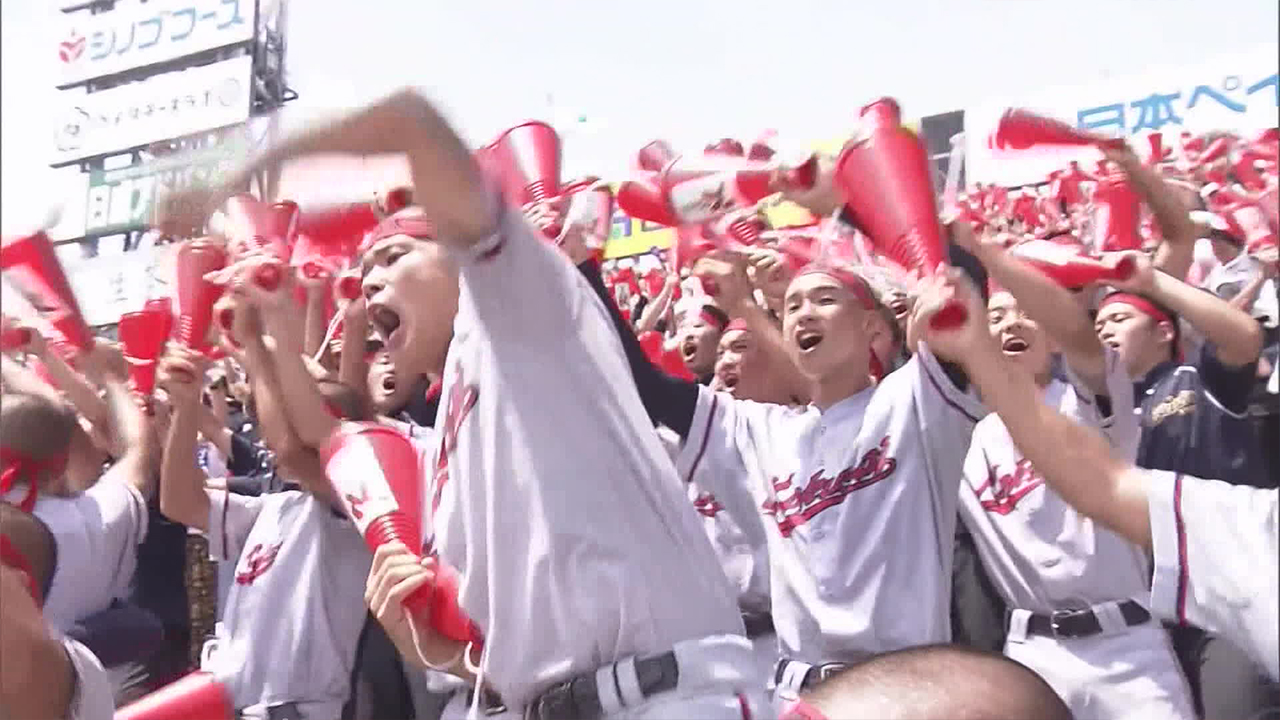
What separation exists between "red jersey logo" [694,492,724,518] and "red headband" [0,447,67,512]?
1.30m

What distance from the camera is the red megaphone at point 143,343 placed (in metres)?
3.21

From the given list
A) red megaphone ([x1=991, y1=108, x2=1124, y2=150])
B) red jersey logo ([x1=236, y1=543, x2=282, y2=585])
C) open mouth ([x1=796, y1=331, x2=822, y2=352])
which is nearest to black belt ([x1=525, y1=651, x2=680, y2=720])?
open mouth ([x1=796, y1=331, x2=822, y2=352])

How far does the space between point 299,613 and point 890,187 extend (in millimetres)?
1451

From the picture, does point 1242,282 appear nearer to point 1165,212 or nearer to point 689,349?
point 1165,212

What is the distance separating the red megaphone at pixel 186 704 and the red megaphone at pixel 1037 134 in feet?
5.10

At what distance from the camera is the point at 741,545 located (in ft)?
9.43

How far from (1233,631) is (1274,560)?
0.08 meters

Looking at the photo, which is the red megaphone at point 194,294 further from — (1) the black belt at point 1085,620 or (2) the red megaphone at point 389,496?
(1) the black belt at point 1085,620

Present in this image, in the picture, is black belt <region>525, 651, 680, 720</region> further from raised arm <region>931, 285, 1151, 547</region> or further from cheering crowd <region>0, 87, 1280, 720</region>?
raised arm <region>931, 285, 1151, 547</region>

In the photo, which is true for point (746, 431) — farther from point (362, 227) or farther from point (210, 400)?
point (210, 400)

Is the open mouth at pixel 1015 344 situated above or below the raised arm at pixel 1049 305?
below

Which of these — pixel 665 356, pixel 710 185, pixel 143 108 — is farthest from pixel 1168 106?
pixel 143 108

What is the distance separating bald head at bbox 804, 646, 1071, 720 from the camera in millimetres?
954

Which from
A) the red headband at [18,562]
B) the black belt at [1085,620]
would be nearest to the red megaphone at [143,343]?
the red headband at [18,562]
